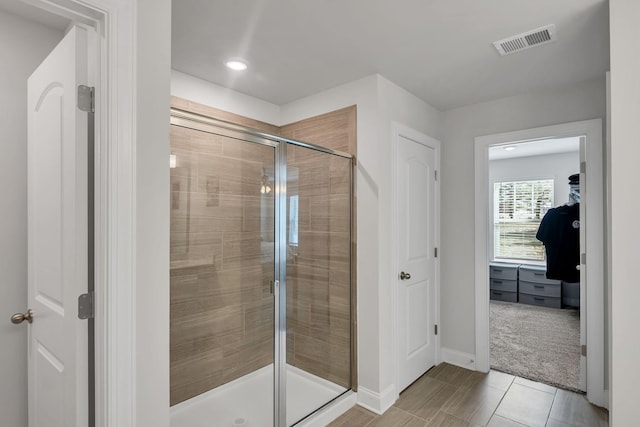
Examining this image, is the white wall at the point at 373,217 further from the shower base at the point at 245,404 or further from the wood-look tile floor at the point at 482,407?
the shower base at the point at 245,404

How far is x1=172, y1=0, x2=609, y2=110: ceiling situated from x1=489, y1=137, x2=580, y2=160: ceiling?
251 centimetres

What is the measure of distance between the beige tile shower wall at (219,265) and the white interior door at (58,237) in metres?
0.59

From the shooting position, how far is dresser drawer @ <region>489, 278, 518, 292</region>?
212 inches

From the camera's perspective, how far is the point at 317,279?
8.33ft

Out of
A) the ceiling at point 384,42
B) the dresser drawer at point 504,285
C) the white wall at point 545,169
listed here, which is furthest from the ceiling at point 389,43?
the dresser drawer at point 504,285

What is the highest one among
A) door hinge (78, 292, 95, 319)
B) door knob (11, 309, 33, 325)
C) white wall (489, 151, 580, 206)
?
white wall (489, 151, 580, 206)

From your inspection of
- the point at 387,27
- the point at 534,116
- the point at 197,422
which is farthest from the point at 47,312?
the point at 534,116

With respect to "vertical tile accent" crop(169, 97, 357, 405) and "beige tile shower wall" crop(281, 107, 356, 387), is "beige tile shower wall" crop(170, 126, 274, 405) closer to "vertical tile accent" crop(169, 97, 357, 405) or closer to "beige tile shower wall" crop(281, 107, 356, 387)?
"vertical tile accent" crop(169, 97, 357, 405)

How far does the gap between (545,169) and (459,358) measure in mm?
4012

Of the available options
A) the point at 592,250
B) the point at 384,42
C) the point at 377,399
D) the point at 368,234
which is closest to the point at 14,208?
the point at 368,234

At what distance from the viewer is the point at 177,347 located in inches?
79.2

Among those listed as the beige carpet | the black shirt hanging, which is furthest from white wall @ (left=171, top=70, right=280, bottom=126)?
the black shirt hanging

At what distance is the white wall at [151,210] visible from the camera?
115 cm

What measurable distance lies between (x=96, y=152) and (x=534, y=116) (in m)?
3.18
